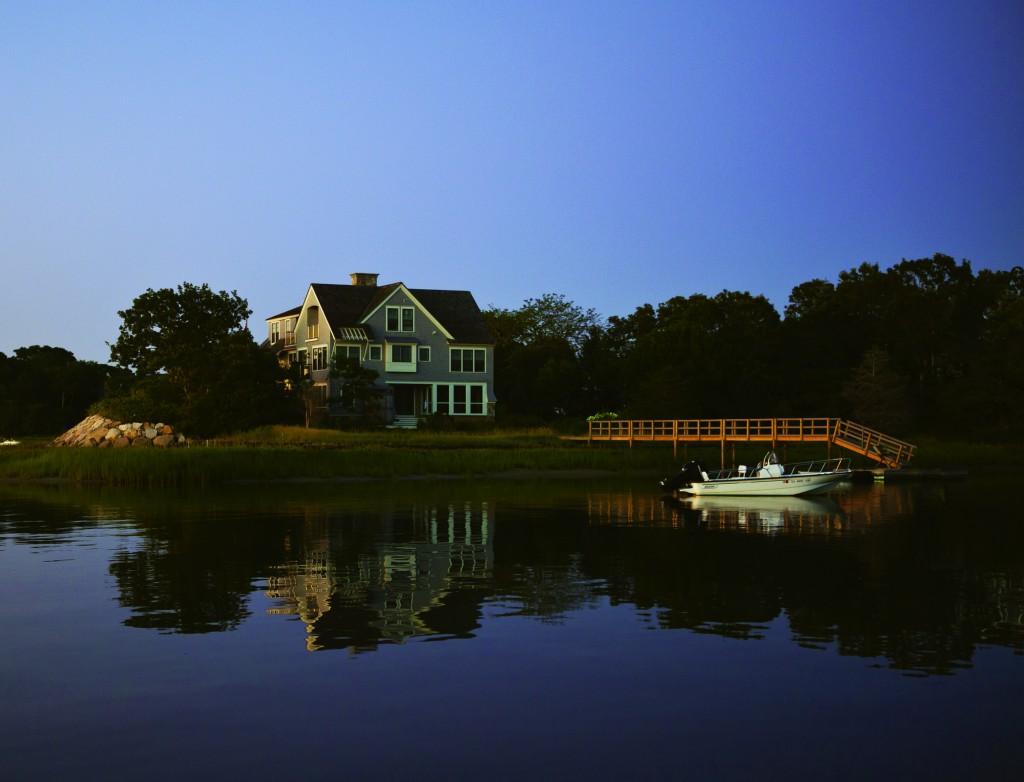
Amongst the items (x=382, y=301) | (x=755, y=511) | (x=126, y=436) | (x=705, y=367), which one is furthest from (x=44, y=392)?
(x=755, y=511)

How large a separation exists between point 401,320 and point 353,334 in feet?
12.9

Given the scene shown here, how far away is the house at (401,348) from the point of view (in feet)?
263

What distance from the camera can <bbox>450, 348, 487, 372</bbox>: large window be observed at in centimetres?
8288

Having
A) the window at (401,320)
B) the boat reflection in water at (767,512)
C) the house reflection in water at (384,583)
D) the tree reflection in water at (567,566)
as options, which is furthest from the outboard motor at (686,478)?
the window at (401,320)

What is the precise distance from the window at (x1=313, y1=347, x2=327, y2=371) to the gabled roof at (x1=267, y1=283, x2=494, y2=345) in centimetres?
231

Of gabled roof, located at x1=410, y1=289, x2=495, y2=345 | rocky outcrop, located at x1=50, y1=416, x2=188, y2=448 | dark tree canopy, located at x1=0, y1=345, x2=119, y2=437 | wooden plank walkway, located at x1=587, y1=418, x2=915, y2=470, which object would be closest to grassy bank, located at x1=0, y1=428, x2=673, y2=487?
wooden plank walkway, located at x1=587, y1=418, x2=915, y2=470

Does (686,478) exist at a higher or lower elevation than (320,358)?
lower

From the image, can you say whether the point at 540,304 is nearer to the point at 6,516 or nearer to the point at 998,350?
the point at 998,350

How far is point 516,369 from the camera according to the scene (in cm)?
9512

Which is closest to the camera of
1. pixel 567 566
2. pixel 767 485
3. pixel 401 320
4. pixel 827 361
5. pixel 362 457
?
pixel 567 566

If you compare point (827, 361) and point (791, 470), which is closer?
point (791, 470)

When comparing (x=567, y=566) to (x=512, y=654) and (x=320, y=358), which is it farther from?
(x=320, y=358)

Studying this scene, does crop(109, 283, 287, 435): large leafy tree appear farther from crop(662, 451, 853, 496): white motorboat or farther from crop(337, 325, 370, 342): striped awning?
crop(662, 451, 853, 496): white motorboat

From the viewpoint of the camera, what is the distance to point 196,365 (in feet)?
239
